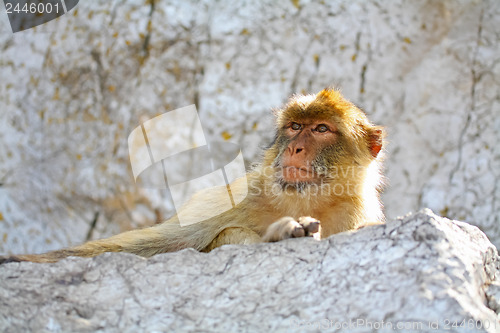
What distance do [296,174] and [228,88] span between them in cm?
214

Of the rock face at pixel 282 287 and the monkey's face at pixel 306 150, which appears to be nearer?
the rock face at pixel 282 287

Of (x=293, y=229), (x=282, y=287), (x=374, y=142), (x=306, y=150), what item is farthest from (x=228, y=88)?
(x=282, y=287)

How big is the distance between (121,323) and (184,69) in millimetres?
3264

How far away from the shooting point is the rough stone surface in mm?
5051

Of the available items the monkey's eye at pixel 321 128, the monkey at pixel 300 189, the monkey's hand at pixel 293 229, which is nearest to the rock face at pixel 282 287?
the monkey's hand at pixel 293 229

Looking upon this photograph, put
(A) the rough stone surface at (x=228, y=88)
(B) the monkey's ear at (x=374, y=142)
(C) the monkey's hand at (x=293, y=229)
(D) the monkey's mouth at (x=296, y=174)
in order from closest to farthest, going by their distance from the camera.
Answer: (C) the monkey's hand at (x=293, y=229) < (D) the monkey's mouth at (x=296, y=174) < (B) the monkey's ear at (x=374, y=142) < (A) the rough stone surface at (x=228, y=88)

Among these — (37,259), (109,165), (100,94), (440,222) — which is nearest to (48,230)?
(109,165)

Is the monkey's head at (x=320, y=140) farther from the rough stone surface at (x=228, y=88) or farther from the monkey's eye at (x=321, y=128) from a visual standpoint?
the rough stone surface at (x=228, y=88)

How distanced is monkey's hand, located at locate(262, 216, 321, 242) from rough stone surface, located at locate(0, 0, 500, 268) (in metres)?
2.38

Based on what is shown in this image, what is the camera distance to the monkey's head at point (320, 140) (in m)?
3.25

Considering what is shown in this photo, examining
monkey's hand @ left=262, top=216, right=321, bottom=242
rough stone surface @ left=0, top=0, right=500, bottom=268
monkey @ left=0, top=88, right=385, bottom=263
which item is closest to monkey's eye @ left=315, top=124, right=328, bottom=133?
A: monkey @ left=0, top=88, right=385, bottom=263

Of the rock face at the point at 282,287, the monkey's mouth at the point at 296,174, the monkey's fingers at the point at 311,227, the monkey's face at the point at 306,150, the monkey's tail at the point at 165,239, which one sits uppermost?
the monkey's face at the point at 306,150

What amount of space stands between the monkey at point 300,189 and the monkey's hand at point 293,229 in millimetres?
424

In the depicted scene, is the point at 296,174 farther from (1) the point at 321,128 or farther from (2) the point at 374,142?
(2) the point at 374,142
